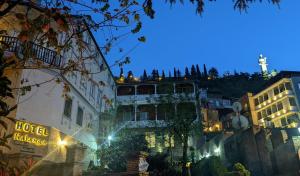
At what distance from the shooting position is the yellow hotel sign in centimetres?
1694

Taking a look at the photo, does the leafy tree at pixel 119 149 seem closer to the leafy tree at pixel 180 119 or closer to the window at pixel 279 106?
the leafy tree at pixel 180 119

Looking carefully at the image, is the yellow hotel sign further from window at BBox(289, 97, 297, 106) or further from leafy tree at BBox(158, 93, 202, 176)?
window at BBox(289, 97, 297, 106)

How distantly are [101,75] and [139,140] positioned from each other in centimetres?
1009

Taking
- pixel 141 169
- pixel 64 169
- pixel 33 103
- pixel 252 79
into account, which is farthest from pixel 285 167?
pixel 252 79

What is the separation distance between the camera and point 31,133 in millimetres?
17609

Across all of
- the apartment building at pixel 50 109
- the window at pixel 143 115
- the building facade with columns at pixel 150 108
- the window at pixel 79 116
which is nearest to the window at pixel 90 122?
the apartment building at pixel 50 109

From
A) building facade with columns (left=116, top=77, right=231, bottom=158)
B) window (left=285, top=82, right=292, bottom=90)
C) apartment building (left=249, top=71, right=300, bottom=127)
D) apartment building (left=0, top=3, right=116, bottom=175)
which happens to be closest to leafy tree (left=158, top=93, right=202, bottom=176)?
building facade with columns (left=116, top=77, right=231, bottom=158)

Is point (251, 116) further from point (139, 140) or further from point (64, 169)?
point (64, 169)

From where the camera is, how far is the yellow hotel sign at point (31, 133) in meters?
16.9

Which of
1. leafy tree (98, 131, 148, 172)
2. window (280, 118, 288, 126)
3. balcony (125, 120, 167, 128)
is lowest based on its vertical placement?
leafy tree (98, 131, 148, 172)

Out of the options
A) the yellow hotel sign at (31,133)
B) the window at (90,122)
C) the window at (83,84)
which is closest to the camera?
the yellow hotel sign at (31,133)

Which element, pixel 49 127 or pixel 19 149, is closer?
pixel 19 149

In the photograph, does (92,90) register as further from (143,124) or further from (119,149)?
(143,124)

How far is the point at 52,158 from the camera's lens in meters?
19.1
